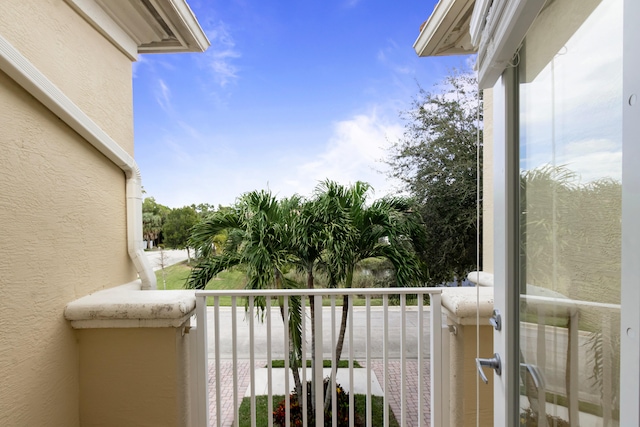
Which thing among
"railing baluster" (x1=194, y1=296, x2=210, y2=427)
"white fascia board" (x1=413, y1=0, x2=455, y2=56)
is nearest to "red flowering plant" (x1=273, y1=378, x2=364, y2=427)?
"railing baluster" (x1=194, y1=296, x2=210, y2=427)

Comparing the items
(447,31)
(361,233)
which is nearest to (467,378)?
(361,233)

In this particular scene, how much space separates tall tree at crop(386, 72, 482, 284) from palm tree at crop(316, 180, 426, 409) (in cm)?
→ 267

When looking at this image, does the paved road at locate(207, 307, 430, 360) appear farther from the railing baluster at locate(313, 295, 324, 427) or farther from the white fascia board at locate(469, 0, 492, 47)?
the white fascia board at locate(469, 0, 492, 47)

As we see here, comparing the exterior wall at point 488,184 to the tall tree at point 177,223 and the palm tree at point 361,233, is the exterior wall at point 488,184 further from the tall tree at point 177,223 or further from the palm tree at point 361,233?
the tall tree at point 177,223

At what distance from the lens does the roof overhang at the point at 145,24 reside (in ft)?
6.86

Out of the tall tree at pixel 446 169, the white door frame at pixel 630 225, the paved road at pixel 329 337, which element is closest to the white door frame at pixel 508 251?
the white door frame at pixel 630 225

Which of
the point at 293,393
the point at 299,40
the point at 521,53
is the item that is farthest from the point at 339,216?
the point at 299,40

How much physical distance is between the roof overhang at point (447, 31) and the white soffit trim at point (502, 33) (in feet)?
5.03

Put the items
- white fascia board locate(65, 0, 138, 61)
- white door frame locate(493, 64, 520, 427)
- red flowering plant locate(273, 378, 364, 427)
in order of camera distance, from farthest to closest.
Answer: red flowering plant locate(273, 378, 364, 427)
white fascia board locate(65, 0, 138, 61)
white door frame locate(493, 64, 520, 427)

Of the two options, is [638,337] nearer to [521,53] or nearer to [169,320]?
[521,53]

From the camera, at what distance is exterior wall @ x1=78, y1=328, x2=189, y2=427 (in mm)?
1735

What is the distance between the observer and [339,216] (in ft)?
8.94

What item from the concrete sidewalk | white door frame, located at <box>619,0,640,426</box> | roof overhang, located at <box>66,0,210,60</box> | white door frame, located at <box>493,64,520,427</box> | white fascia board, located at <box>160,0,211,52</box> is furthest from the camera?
the concrete sidewalk

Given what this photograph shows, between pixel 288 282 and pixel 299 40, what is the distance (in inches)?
437
